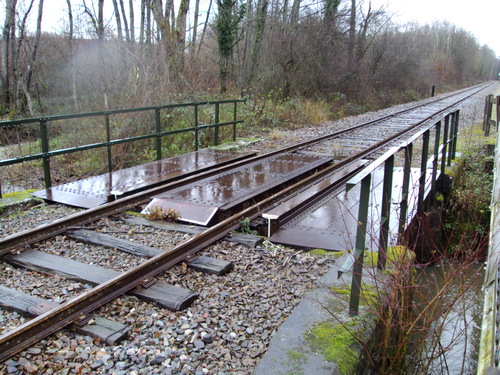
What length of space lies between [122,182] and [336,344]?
5.29 metres

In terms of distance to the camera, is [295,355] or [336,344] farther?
[336,344]

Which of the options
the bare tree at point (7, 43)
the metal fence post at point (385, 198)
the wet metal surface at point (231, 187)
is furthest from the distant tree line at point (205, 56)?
the metal fence post at point (385, 198)

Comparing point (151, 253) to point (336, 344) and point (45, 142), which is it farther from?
point (45, 142)

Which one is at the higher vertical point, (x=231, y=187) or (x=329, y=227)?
(x=231, y=187)

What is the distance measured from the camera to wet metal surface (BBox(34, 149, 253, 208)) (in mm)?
6754

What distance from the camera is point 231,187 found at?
24.0 ft

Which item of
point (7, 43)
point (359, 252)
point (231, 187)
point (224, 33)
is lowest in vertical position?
point (231, 187)

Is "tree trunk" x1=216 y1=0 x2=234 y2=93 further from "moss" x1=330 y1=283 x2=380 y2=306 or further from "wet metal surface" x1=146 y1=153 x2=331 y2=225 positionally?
"moss" x1=330 y1=283 x2=380 y2=306

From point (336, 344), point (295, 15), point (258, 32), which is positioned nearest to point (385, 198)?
point (336, 344)

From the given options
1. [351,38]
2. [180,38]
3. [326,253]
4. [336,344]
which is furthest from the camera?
[351,38]

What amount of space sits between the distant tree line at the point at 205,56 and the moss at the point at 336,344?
33.4 feet

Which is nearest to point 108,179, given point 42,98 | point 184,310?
point 184,310

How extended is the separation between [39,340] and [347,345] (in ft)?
6.69

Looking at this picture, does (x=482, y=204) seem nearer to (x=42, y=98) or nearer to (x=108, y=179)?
(x=108, y=179)
